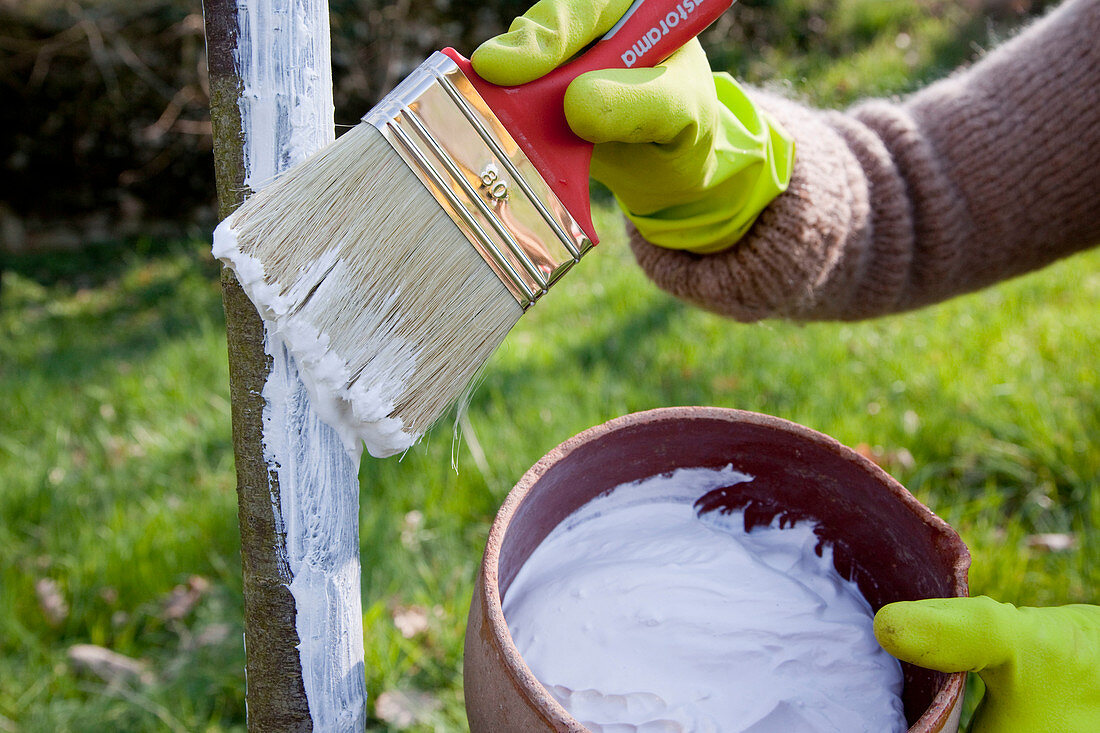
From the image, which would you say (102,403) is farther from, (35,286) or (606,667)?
(606,667)

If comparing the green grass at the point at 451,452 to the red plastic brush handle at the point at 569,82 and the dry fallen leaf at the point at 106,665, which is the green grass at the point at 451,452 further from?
the red plastic brush handle at the point at 569,82

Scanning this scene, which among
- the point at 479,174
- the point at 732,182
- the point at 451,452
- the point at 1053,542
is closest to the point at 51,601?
the point at 451,452

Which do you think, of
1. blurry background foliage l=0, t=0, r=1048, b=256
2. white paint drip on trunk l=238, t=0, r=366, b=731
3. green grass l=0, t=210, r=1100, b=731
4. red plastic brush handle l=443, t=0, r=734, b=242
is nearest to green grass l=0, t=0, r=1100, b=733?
green grass l=0, t=210, r=1100, b=731

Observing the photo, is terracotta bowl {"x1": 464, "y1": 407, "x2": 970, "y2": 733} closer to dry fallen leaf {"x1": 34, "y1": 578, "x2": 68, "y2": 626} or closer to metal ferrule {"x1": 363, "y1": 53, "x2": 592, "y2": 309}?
metal ferrule {"x1": 363, "y1": 53, "x2": 592, "y2": 309}

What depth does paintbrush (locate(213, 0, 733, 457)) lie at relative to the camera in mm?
832

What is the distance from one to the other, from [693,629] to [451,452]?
626 millimetres

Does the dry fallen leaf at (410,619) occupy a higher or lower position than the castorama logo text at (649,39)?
lower

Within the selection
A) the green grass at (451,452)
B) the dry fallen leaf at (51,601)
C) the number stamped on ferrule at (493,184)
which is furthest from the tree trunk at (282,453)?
the dry fallen leaf at (51,601)

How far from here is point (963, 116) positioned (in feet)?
5.39

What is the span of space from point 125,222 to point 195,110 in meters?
0.78

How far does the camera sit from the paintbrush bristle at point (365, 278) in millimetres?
828

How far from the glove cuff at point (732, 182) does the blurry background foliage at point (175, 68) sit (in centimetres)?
263

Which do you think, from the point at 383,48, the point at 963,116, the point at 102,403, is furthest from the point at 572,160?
the point at 383,48

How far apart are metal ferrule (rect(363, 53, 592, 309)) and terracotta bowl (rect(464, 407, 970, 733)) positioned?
0.90 feet
